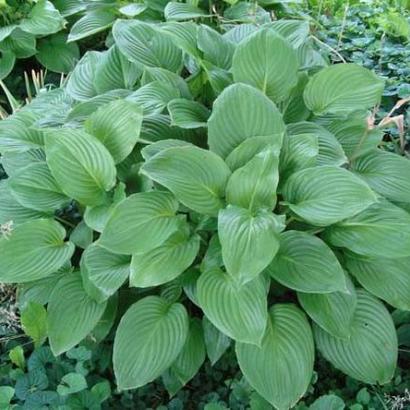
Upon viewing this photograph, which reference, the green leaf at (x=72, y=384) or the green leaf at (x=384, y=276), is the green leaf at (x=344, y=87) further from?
the green leaf at (x=72, y=384)

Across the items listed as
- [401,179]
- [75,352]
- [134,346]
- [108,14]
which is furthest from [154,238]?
[108,14]

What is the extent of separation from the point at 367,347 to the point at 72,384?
839 millimetres

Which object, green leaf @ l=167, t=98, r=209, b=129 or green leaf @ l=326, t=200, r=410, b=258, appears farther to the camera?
green leaf @ l=167, t=98, r=209, b=129

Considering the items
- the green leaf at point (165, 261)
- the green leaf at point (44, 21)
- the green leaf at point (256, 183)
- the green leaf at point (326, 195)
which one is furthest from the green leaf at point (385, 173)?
the green leaf at point (44, 21)

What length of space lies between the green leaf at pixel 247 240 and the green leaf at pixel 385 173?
0.50 m

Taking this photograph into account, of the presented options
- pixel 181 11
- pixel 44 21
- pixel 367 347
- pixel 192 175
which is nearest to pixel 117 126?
pixel 192 175

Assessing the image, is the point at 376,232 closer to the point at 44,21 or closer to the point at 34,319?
the point at 34,319

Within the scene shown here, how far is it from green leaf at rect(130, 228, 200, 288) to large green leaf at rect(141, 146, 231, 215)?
12 cm

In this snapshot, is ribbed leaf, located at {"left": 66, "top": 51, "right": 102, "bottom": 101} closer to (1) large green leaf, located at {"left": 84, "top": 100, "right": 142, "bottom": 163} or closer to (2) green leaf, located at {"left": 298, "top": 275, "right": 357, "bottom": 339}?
(1) large green leaf, located at {"left": 84, "top": 100, "right": 142, "bottom": 163}

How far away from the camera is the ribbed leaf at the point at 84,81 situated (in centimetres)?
238

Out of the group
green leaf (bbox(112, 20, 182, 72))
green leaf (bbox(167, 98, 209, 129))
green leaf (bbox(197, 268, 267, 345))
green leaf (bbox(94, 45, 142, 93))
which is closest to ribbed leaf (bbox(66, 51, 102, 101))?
green leaf (bbox(94, 45, 142, 93))

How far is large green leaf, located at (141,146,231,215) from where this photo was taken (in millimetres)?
1754

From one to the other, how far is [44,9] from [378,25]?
1.74 m

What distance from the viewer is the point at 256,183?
69.7 inches
